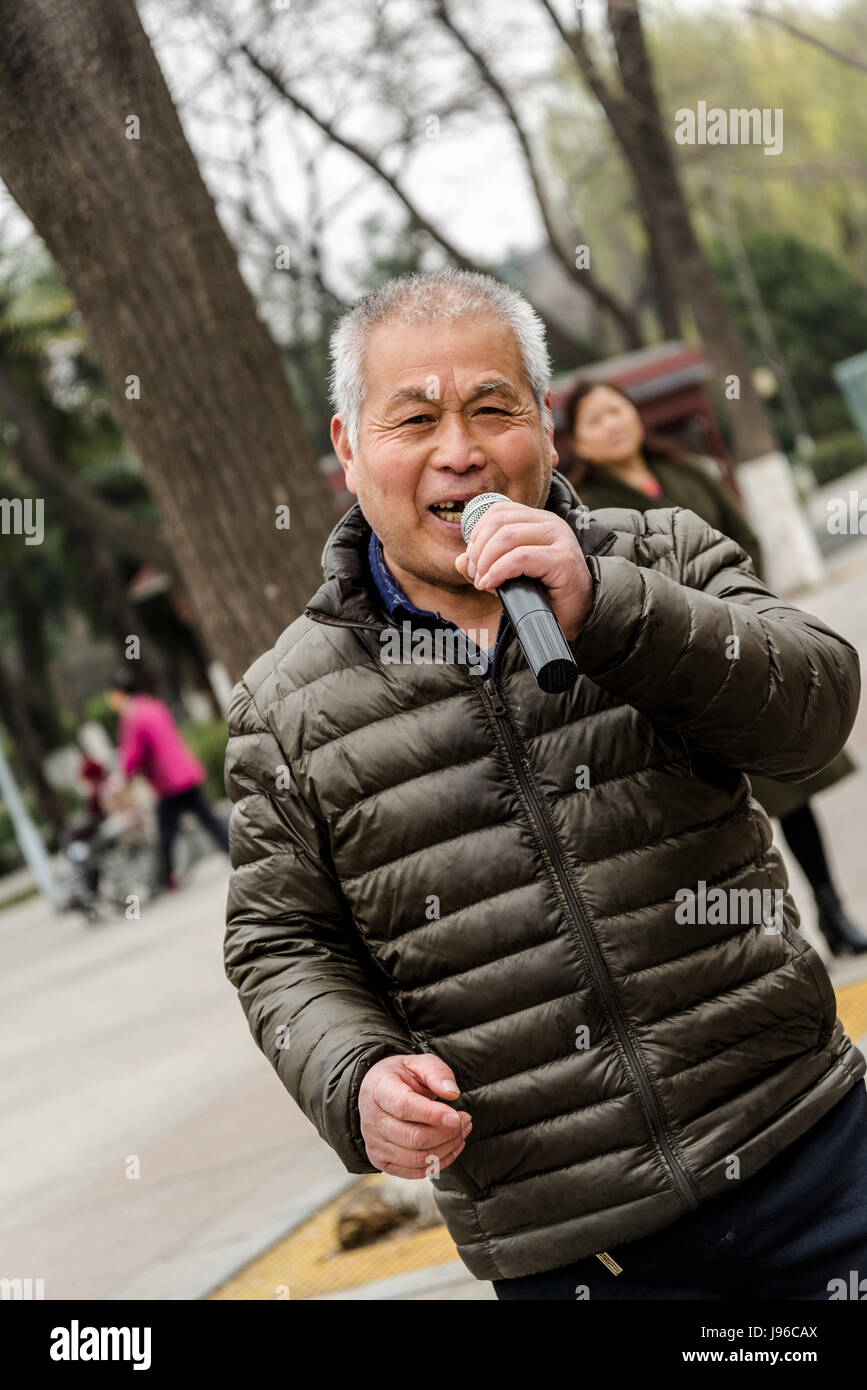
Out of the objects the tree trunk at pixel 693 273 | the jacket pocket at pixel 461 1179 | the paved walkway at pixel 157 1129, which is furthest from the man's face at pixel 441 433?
the tree trunk at pixel 693 273

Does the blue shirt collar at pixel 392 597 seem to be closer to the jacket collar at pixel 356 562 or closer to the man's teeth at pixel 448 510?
the jacket collar at pixel 356 562

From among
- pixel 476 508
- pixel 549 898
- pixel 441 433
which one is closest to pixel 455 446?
pixel 441 433

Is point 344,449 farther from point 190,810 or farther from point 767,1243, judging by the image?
point 190,810

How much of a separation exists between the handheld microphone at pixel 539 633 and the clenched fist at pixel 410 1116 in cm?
50

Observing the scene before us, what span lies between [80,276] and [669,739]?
136 inches

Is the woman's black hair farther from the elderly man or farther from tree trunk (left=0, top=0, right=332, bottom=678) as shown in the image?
the elderly man

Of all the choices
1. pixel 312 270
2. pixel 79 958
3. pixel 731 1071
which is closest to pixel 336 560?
pixel 731 1071

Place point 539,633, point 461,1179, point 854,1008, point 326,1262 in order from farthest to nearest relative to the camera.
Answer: point 854,1008, point 326,1262, point 461,1179, point 539,633

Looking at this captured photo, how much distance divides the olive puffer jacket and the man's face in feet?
0.43

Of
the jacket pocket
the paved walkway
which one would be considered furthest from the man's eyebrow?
the paved walkway

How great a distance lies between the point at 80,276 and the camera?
509 cm

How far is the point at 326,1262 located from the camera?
194 inches

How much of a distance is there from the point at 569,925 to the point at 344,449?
739 mm
